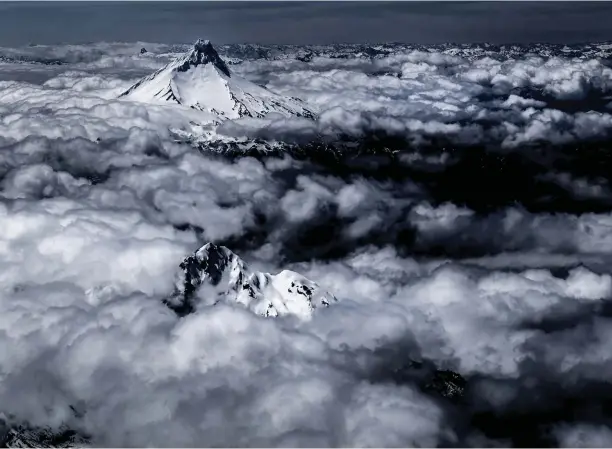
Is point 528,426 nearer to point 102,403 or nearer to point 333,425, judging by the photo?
point 333,425

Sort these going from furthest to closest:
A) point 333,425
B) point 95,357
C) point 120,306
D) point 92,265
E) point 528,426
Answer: point 92,265
point 120,306
point 528,426
point 95,357
point 333,425

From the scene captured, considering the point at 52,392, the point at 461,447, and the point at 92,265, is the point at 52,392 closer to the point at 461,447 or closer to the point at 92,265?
the point at 92,265

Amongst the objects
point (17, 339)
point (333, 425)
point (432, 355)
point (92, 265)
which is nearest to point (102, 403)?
point (17, 339)

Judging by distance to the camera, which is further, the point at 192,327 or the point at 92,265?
the point at 92,265

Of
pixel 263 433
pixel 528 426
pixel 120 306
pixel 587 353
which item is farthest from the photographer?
pixel 587 353

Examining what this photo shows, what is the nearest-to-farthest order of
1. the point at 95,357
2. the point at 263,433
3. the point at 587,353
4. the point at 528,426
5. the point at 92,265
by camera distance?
the point at 263,433 < the point at 95,357 < the point at 528,426 < the point at 587,353 < the point at 92,265

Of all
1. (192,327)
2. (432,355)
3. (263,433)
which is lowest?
(432,355)

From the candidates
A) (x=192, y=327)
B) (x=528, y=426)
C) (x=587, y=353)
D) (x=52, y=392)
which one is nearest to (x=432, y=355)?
(x=528, y=426)

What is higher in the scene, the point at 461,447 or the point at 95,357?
the point at 95,357

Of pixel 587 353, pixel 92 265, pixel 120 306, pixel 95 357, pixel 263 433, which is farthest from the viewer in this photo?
pixel 92 265
